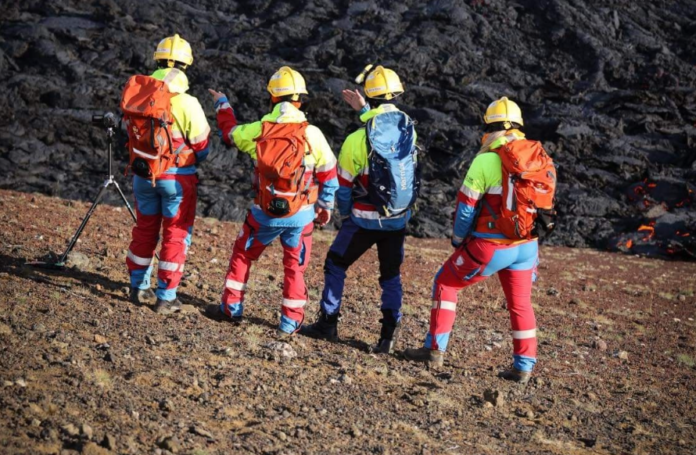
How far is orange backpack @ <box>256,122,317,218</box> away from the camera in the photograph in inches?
251

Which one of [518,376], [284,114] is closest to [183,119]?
[284,114]

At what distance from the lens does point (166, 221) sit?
6.88m

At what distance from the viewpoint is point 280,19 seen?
29.9 meters

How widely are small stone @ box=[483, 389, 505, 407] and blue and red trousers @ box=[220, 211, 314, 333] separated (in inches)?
70.0

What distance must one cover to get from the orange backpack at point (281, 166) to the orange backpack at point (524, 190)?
5.23 ft

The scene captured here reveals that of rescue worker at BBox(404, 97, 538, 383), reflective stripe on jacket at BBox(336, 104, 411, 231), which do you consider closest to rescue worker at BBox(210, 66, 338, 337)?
reflective stripe on jacket at BBox(336, 104, 411, 231)

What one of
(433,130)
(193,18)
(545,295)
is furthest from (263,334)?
(193,18)

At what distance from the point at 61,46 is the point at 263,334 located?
69.1 feet

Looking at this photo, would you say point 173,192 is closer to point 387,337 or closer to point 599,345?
point 387,337

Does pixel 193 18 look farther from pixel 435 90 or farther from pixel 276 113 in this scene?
pixel 276 113

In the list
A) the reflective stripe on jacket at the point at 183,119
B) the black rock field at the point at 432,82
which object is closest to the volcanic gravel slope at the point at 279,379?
the reflective stripe on jacket at the point at 183,119

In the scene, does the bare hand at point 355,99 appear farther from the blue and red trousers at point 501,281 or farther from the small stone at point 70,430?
the small stone at point 70,430

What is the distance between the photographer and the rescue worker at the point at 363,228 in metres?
6.61

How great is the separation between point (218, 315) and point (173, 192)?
1225 mm
